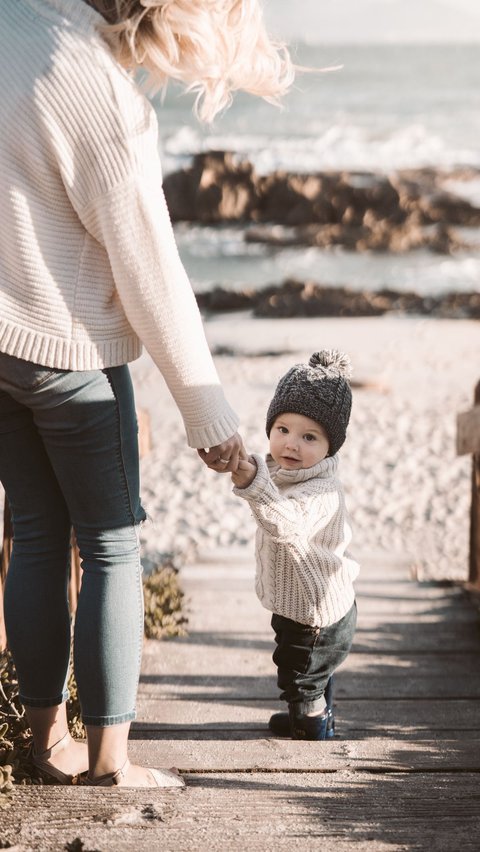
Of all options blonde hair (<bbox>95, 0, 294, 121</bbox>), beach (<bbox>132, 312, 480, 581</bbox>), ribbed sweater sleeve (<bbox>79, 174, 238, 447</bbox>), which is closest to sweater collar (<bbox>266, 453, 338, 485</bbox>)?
ribbed sweater sleeve (<bbox>79, 174, 238, 447</bbox>)

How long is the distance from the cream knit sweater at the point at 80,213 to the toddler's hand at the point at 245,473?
11.3 inches

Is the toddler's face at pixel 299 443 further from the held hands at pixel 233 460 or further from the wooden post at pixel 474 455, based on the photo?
the wooden post at pixel 474 455

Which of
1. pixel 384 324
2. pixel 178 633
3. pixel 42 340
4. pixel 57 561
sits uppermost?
pixel 42 340

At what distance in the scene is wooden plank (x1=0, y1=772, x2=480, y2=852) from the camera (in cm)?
190

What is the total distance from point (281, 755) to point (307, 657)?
1.15ft

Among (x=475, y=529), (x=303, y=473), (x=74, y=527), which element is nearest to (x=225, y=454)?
(x=74, y=527)

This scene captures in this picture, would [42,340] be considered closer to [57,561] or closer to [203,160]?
[57,561]

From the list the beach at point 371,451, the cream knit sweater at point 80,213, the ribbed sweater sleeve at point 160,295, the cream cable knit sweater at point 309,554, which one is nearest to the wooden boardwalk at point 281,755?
the cream cable knit sweater at point 309,554

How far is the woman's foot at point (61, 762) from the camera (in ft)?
7.54

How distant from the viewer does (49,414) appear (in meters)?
2.03

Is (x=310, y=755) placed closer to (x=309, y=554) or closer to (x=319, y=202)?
(x=309, y=554)

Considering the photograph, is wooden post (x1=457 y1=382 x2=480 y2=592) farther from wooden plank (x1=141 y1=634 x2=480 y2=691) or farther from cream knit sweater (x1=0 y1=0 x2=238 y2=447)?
cream knit sweater (x1=0 y1=0 x2=238 y2=447)

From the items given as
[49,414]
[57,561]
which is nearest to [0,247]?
[49,414]

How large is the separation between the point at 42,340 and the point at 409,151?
43231mm
